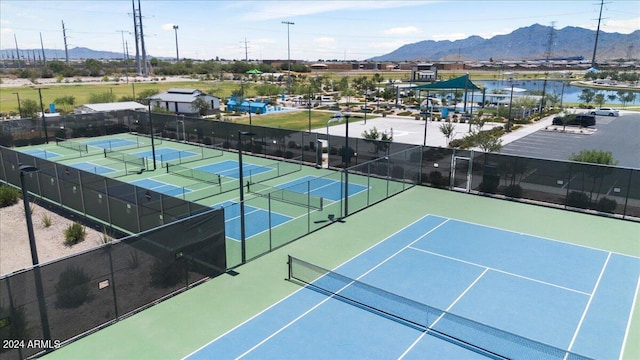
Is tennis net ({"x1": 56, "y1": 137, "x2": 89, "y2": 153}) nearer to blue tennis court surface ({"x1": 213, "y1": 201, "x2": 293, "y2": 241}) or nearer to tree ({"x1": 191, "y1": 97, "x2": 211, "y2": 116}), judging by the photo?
blue tennis court surface ({"x1": 213, "y1": 201, "x2": 293, "y2": 241})

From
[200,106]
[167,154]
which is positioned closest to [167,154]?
[167,154]

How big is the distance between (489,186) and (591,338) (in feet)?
46.4

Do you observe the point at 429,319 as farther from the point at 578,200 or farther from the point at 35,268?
the point at 578,200

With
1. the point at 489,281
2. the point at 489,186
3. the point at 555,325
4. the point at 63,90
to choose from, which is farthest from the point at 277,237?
the point at 63,90

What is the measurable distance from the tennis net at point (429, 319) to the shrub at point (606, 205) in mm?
14575

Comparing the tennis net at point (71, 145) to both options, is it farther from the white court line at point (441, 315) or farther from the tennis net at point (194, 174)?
the white court line at point (441, 315)

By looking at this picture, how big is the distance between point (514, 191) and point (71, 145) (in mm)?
37311

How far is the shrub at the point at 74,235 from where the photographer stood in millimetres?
19438

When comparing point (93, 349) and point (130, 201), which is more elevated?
point (130, 201)

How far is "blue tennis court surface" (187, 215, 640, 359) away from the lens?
40.1 feet

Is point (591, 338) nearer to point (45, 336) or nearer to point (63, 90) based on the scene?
point (45, 336)

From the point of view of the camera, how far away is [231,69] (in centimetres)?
19238

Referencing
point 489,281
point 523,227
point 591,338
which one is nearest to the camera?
point 591,338

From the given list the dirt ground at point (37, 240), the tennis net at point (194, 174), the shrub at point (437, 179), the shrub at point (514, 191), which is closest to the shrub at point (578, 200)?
the shrub at point (514, 191)
